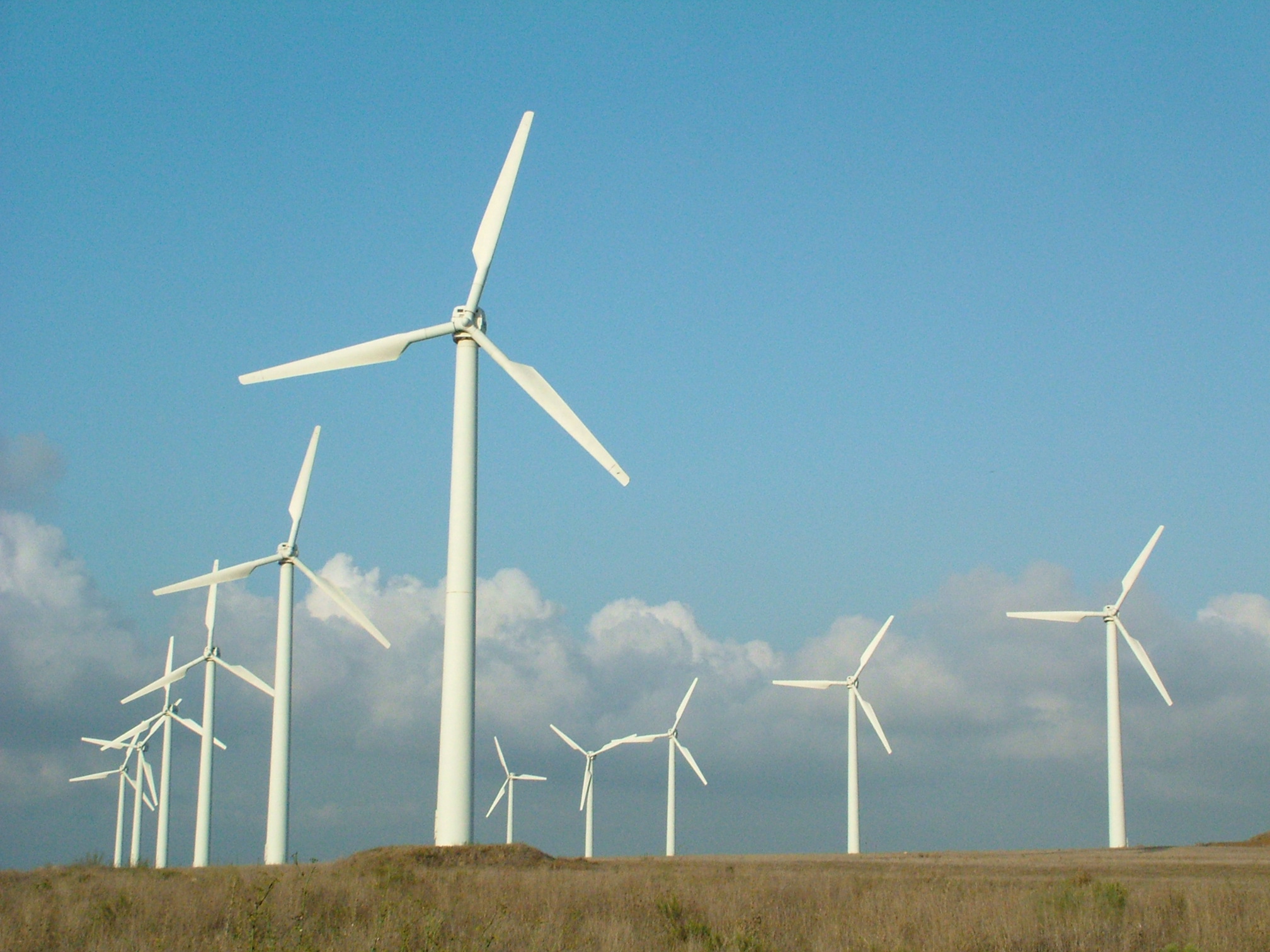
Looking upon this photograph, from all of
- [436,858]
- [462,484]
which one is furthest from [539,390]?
[436,858]

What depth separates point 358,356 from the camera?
47000 mm

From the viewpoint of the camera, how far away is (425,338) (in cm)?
4634

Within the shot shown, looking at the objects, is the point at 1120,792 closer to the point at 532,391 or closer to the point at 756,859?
the point at 756,859

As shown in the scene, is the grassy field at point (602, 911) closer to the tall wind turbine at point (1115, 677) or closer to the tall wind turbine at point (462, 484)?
the tall wind turbine at point (462, 484)

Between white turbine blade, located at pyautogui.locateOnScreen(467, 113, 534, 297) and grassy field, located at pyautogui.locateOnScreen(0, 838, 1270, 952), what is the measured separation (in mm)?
21694

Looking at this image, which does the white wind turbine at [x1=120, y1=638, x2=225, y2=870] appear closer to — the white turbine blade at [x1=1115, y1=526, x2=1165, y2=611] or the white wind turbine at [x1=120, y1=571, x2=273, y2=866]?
the white wind turbine at [x1=120, y1=571, x2=273, y2=866]

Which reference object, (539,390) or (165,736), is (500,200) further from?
(165,736)

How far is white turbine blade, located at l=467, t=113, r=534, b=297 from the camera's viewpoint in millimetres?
48438

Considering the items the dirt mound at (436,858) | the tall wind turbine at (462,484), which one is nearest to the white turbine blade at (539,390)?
the tall wind turbine at (462,484)

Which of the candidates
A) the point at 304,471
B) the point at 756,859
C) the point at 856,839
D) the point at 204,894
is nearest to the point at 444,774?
the point at 204,894

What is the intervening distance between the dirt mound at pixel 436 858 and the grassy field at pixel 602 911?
16 cm

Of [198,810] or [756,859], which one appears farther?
[198,810]

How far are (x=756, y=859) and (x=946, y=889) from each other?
27223 millimetres

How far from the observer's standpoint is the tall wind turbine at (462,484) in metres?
40.3
